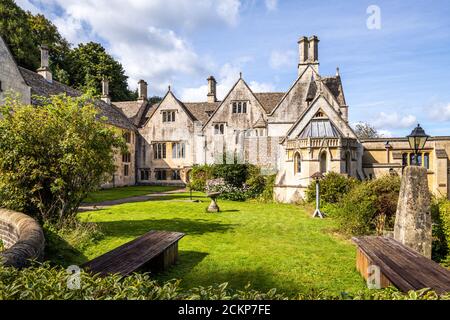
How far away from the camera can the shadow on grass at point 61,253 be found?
878cm

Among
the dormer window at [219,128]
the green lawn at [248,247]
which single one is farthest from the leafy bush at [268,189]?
the dormer window at [219,128]

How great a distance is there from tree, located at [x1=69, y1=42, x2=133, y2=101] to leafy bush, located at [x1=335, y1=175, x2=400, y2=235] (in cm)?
4902

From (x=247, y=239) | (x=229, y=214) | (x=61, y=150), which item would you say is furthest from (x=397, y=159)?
(x=61, y=150)

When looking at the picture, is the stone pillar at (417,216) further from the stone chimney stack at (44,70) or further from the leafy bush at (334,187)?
the stone chimney stack at (44,70)

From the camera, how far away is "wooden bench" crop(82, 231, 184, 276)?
628 centimetres

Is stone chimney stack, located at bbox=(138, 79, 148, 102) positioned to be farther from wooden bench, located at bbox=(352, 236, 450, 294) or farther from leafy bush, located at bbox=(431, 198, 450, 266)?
wooden bench, located at bbox=(352, 236, 450, 294)

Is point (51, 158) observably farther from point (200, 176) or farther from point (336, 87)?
point (336, 87)

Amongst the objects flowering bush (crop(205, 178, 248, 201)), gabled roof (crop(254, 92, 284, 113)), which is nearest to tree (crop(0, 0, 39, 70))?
gabled roof (crop(254, 92, 284, 113))

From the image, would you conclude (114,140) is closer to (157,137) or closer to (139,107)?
(157,137)

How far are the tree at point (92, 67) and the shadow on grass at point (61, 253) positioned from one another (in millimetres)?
46853

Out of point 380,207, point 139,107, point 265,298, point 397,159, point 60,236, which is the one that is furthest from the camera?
point 139,107

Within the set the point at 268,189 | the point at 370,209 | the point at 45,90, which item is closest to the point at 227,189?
the point at 268,189
